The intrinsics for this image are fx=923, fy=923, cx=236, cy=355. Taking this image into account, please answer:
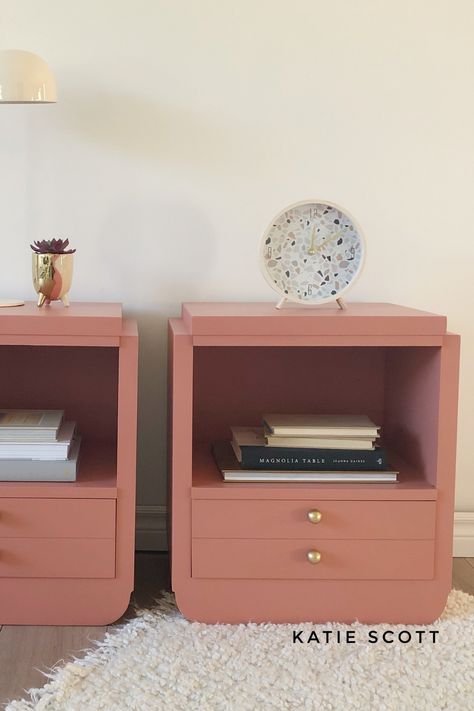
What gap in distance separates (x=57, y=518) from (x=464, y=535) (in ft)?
3.57

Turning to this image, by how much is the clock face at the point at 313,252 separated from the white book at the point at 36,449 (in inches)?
22.6

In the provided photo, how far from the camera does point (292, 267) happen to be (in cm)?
203

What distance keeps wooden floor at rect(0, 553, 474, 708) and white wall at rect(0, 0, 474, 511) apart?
587 millimetres

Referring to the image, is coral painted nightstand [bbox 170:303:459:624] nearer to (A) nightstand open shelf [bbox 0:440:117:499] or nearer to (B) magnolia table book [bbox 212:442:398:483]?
(B) magnolia table book [bbox 212:442:398:483]

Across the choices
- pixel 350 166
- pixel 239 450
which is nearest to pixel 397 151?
pixel 350 166

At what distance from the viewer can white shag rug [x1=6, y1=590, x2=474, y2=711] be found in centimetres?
155

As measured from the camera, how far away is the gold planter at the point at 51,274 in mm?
1989

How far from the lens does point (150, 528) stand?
234 centimetres

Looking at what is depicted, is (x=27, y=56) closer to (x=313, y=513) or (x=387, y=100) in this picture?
(x=387, y=100)

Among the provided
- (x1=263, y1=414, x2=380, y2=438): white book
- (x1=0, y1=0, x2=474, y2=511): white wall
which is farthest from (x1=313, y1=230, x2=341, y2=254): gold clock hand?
(x1=263, y1=414, x2=380, y2=438): white book

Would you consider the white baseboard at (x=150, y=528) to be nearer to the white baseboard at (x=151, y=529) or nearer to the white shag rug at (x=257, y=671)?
the white baseboard at (x=151, y=529)

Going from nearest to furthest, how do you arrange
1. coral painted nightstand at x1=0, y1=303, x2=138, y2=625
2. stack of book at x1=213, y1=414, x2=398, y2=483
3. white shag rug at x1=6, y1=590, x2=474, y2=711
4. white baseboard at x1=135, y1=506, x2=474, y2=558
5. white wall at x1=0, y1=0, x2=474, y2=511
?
1. white shag rug at x1=6, y1=590, x2=474, y2=711
2. coral painted nightstand at x1=0, y1=303, x2=138, y2=625
3. stack of book at x1=213, y1=414, x2=398, y2=483
4. white wall at x1=0, y1=0, x2=474, y2=511
5. white baseboard at x1=135, y1=506, x2=474, y2=558

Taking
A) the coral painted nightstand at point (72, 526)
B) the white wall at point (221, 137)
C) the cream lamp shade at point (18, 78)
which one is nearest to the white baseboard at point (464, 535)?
the white wall at point (221, 137)

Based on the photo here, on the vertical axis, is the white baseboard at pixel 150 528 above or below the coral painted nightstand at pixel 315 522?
below
